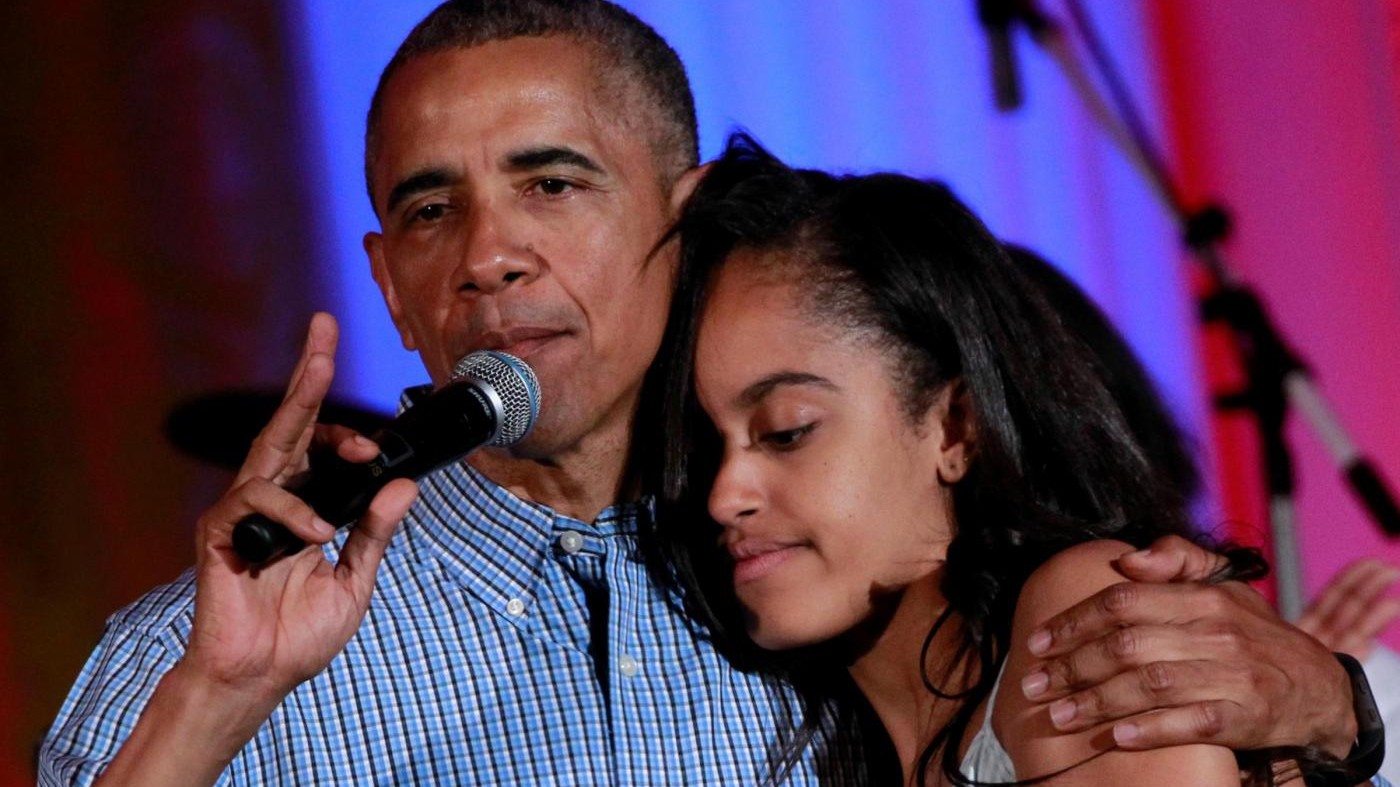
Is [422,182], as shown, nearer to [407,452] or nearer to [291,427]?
[291,427]

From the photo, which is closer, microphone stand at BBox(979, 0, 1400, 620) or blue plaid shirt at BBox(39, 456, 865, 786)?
blue plaid shirt at BBox(39, 456, 865, 786)

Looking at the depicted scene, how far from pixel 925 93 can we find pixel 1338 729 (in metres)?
2.19

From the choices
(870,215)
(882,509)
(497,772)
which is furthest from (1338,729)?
A: (497,772)

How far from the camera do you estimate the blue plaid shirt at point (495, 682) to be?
75.7 inches

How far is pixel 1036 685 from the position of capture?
1.63 meters

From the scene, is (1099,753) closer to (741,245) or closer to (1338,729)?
(1338,729)

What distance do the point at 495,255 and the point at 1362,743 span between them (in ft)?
3.65

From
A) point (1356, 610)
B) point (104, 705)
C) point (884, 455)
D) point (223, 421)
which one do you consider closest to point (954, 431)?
point (884, 455)

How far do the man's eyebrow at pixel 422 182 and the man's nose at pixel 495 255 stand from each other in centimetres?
7

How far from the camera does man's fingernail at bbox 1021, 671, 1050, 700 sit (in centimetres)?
163

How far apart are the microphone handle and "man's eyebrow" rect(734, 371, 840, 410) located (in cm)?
48

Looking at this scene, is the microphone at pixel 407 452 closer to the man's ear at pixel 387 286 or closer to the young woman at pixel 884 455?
the young woman at pixel 884 455

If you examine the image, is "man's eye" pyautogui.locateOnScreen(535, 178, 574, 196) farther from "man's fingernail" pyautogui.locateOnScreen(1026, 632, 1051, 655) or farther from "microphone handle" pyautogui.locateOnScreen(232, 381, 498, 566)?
"man's fingernail" pyautogui.locateOnScreen(1026, 632, 1051, 655)

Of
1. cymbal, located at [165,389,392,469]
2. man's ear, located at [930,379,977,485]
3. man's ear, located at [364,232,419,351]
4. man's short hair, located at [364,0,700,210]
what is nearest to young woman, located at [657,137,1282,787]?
man's ear, located at [930,379,977,485]
